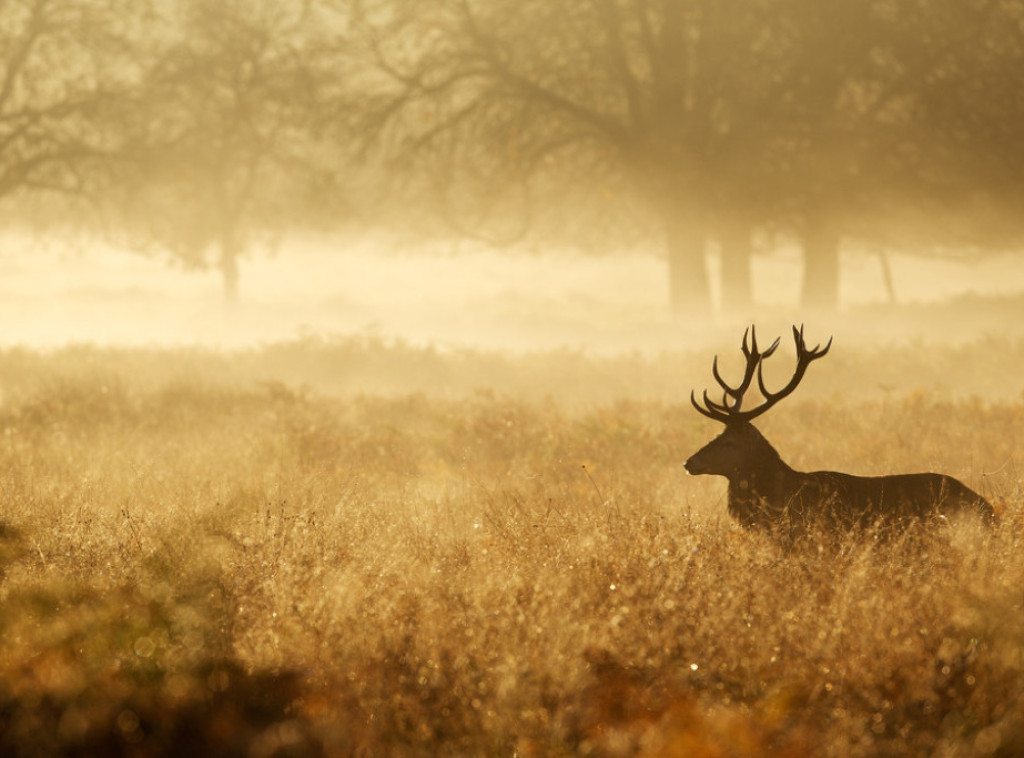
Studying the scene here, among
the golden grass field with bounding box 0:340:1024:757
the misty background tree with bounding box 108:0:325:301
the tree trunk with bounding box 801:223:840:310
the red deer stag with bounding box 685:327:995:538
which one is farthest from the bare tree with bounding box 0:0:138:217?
A: the red deer stag with bounding box 685:327:995:538

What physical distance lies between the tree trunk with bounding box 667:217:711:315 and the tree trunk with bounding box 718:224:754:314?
1776 millimetres

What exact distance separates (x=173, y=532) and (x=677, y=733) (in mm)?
3193

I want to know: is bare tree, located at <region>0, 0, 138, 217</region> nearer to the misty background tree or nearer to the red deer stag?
the misty background tree

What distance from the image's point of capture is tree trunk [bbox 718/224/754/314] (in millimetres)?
21453

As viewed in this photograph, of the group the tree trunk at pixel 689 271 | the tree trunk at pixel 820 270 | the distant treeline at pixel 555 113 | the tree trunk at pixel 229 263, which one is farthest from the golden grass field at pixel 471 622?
the tree trunk at pixel 229 263

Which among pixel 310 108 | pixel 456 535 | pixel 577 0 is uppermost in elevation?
pixel 577 0

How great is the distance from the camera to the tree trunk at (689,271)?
63.9 feet

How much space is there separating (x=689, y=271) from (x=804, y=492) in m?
13.9

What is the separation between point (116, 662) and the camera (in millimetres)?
4273

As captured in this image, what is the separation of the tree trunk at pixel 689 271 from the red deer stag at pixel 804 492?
509 inches

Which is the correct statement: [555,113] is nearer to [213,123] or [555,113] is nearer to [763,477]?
[213,123]

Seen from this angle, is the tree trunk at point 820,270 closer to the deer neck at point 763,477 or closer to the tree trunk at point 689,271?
the tree trunk at point 689,271

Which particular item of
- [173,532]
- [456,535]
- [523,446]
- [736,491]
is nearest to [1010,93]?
[523,446]

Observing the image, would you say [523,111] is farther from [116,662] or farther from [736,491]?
[116,662]
